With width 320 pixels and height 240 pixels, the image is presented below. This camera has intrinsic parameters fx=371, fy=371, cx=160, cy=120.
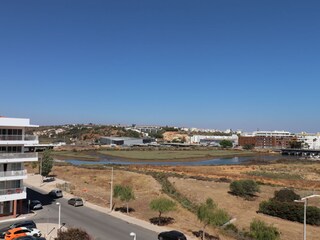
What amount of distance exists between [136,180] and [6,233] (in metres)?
44.8

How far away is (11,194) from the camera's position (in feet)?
139

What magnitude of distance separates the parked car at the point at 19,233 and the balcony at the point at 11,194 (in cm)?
889

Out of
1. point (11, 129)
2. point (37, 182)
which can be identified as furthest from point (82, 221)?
point (37, 182)

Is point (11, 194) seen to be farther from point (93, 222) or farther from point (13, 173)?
point (93, 222)

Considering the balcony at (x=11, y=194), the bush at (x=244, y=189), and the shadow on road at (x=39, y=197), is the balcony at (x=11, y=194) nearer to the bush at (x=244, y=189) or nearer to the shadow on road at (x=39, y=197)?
the shadow on road at (x=39, y=197)

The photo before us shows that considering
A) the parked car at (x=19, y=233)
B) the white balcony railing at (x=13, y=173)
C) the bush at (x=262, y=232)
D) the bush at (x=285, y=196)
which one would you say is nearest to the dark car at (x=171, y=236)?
the bush at (x=262, y=232)

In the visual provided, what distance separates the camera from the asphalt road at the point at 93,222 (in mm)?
36094

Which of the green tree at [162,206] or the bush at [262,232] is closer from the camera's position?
the bush at [262,232]

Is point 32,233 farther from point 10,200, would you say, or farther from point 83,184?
point 83,184

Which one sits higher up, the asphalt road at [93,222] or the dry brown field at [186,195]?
the asphalt road at [93,222]

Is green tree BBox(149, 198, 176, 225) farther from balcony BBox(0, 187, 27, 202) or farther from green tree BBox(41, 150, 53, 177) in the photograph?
green tree BBox(41, 150, 53, 177)

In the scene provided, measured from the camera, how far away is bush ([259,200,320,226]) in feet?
151

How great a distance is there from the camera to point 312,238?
3947 centimetres

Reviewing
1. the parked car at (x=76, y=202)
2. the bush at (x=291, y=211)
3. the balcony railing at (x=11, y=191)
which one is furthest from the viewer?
the parked car at (x=76, y=202)
